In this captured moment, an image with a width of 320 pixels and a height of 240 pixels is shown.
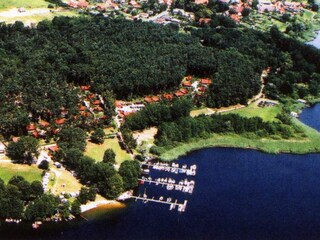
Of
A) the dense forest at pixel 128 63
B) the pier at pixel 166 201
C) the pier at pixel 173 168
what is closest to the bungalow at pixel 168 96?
the dense forest at pixel 128 63

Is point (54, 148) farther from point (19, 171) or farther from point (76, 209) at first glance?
point (76, 209)

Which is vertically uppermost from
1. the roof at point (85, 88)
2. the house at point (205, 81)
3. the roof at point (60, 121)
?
the house at point (205, 81)

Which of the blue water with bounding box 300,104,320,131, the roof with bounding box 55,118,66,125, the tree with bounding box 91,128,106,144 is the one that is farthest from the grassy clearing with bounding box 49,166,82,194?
the blue water with bounding box 300,104,320,131

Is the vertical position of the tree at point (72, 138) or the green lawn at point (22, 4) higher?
the tree at point (72, 138)

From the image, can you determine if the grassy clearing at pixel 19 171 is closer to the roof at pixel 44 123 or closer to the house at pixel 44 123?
the house at pixel 44 123

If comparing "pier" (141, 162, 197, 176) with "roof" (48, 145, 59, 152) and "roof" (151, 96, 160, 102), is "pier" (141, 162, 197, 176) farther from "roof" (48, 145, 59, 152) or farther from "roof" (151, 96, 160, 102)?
"roof" (151, 96, 160, 102)

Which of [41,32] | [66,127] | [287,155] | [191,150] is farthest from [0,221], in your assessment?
[41,32]

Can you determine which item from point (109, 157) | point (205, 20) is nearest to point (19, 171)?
point (109, 157)
